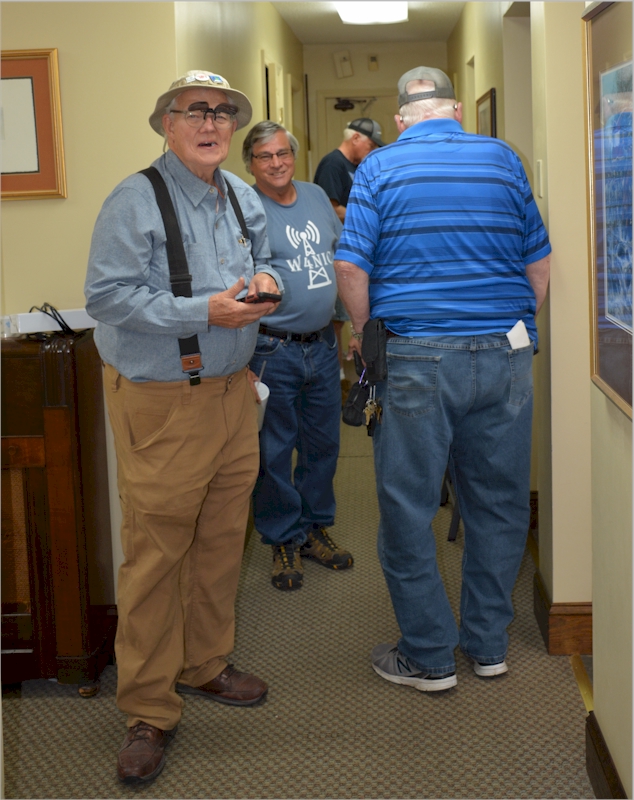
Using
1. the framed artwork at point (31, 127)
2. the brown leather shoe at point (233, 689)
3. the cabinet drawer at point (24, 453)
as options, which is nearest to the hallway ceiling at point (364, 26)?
the framed artwork at point (31, 127)

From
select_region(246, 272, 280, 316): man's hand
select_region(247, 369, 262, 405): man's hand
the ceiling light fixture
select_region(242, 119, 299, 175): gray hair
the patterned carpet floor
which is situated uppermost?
the ceiling light fixture

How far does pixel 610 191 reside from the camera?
5.70 ft

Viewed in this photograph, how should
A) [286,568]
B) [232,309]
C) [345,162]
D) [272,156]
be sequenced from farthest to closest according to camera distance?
[345,162]
[286,568]
[272,156]
[232,309]

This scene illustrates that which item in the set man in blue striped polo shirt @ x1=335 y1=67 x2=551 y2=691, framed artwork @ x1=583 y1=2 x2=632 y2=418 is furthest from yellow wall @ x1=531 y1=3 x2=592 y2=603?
framed artwork @ x1=583 y1=2 x2=632 y2=418

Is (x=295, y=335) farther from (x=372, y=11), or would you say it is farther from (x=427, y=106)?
(x=372, y=11)

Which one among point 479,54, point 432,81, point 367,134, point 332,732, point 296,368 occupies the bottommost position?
point 332,732

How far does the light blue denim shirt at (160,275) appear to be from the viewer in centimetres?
193

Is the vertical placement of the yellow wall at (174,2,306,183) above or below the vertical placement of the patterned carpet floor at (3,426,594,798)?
above

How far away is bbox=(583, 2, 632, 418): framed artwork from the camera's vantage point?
5.32 ft

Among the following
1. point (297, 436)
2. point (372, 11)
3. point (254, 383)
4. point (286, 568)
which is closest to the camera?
point (254, 383)

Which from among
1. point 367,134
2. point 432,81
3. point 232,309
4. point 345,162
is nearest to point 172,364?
point 232,309

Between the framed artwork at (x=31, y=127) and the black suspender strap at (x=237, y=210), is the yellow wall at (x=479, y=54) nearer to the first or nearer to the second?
the framed artwork at (x=31, y=127)

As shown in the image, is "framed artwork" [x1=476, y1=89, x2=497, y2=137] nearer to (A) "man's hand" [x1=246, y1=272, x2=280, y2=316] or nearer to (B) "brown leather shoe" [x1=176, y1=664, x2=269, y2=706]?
(A) "man's hand" [x1=246, y1=272, x2=280, y2=316]

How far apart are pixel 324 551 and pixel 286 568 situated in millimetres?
226
